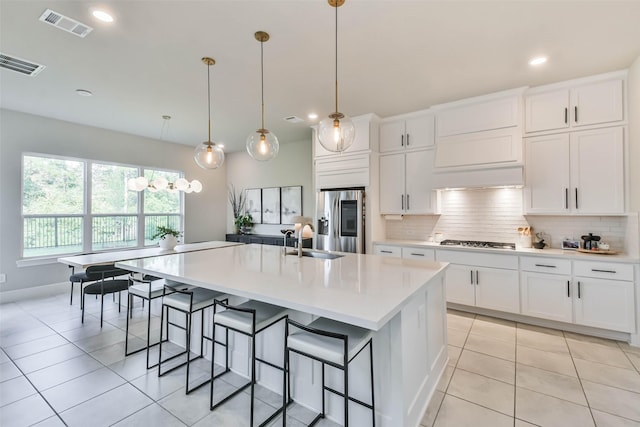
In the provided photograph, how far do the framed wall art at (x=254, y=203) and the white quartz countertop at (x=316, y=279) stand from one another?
12.2ft

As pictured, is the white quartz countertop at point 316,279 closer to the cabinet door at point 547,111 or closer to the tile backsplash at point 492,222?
the tile backsplash at point 492,222

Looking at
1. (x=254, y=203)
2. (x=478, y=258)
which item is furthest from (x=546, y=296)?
(x=254, y=203)

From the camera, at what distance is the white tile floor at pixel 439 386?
6.17 ft

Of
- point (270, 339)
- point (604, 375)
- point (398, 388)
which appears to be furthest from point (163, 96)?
point (604, 375)

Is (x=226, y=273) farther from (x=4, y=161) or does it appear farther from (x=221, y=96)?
(x=4, y=161)

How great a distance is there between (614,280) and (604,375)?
1.05 metres

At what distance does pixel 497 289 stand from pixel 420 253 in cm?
97

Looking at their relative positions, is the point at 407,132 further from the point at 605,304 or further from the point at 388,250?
the point at 605,304

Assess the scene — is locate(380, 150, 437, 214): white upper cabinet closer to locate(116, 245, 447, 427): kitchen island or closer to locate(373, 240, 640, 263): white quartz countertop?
locate(373, 240, 640, 263): white quartz countertop

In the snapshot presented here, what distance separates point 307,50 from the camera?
8.50 feet

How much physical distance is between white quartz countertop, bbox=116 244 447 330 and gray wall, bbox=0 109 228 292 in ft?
11.3

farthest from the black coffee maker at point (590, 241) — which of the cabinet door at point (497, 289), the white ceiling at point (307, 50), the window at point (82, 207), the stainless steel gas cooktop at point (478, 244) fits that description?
the window at point (82, 207)

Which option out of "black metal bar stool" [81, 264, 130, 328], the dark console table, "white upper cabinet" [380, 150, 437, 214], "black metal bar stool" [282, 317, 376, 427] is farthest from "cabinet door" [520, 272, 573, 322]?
"black metal bar stool" [81, 264, 130, 328]

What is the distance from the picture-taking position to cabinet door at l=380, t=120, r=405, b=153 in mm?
4309
